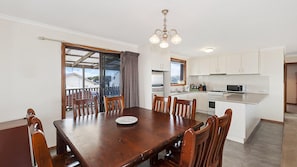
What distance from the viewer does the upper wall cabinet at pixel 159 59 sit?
379 cm

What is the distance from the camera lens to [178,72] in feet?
18.3

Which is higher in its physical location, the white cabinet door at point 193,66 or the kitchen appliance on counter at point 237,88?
the white cabinet door at point 193,66

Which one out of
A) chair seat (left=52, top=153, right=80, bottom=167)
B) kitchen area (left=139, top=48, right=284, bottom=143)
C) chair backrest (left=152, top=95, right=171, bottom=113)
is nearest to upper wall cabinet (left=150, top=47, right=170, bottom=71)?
kitchen area (left=139, top=48, right=284, bottom=143)

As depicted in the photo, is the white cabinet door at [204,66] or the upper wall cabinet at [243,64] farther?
the white cabinet door at [204,66]

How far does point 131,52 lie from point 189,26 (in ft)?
5.48

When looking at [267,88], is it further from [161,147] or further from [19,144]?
[19,144]

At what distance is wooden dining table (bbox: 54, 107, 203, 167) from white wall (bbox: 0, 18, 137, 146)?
1.11m

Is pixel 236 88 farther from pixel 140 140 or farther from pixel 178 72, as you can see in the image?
pixel 140 140

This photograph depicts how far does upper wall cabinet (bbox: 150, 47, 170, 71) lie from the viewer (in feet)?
12.4

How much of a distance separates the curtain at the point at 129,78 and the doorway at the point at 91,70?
→ 23cm

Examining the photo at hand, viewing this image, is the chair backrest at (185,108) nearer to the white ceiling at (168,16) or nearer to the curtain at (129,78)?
the white ceiling at (168,16)

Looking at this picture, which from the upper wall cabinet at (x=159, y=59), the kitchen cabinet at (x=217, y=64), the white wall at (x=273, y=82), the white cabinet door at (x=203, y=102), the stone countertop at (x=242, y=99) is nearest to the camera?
the stone countertop at (x=242, y=99)

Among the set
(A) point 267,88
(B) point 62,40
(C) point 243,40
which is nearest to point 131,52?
(B) point 62,40

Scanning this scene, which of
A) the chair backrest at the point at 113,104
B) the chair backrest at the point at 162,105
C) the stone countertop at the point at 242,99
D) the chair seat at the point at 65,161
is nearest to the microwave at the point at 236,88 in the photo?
the stone countertop at the point at 242,99
